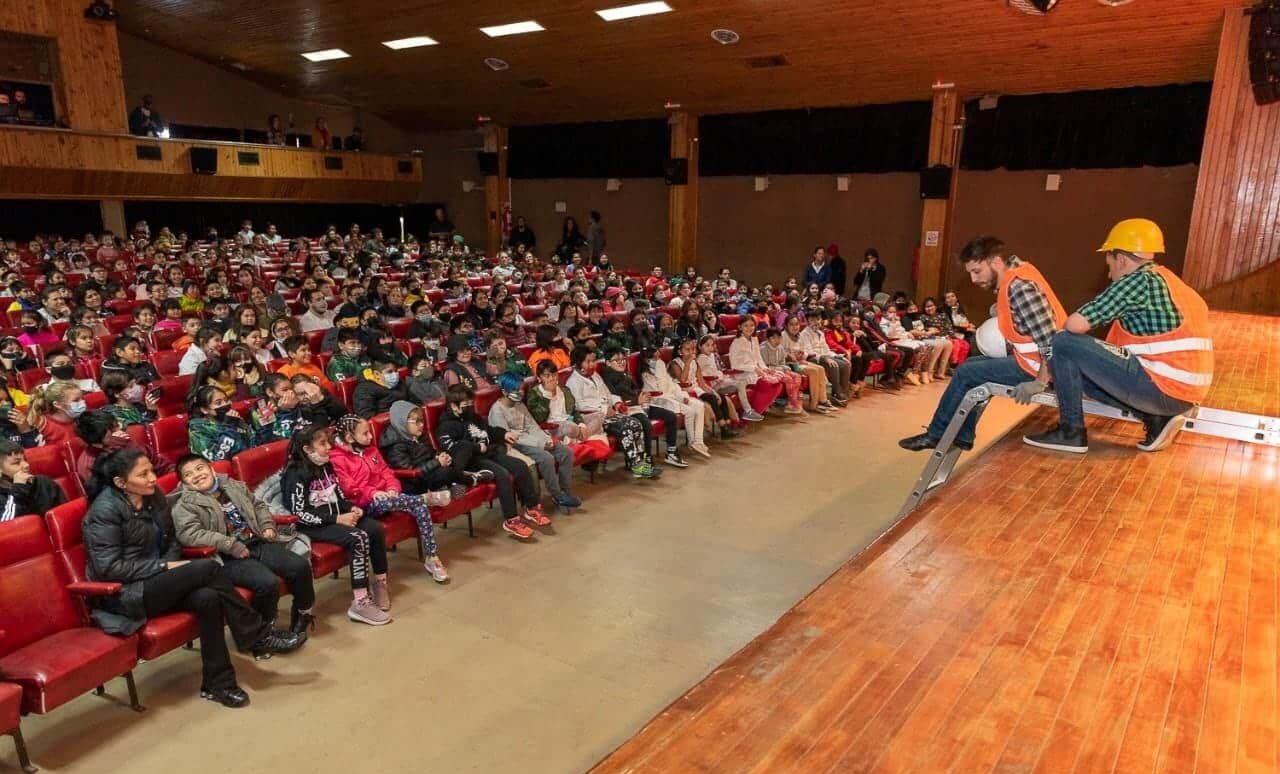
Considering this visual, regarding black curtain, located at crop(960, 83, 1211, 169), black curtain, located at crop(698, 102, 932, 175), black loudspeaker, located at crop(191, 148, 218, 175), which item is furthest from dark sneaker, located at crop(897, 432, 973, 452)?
black loudspeaker, located at crop(191, 148, 218, 175)

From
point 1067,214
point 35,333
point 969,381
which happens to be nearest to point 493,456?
point 969,381

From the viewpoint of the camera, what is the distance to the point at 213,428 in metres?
4.02

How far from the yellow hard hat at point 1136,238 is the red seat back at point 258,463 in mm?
3801

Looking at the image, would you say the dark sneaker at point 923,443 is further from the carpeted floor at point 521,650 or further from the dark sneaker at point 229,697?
the dark sneaker at point 229,697

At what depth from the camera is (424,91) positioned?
1379 centimetres

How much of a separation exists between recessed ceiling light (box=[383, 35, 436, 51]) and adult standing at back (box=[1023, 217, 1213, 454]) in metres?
9.95

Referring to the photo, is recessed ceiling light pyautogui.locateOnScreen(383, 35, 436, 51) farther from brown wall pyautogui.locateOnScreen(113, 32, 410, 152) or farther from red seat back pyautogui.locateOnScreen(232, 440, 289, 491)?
red seat back pyautogui.locateOnScreen(232, 440, 289, 491)

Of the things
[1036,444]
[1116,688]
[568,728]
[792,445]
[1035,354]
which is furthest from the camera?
[792,445]

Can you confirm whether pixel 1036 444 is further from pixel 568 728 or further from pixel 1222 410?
pixel 568 728

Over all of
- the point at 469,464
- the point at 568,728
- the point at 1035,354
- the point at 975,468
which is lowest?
the point at 568,728

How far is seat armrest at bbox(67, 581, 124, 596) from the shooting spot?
279 cm

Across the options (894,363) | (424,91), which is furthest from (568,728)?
(424,91)

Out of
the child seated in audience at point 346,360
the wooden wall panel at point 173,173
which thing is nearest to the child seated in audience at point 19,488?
the child seated in audience at point 346,360

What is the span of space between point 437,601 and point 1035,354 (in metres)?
3.00
